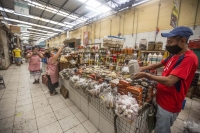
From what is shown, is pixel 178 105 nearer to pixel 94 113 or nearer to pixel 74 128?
pixel 94 113

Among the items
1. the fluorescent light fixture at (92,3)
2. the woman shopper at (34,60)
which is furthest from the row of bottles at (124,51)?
the fluorescent light fixture at (92,3)

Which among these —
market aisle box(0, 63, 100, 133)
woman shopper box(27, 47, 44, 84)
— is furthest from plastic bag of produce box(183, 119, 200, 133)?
woman shopper box(27, 47, 44, 84)

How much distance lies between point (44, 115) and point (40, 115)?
0.33ft

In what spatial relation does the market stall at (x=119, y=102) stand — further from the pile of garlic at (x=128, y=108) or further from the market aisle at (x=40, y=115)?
the market aisle at (x=40, y=115)

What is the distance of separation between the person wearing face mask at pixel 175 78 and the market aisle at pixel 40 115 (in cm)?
140

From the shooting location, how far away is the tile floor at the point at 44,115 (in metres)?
2.04

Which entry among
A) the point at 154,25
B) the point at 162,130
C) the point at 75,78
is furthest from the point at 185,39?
the point at 154,25

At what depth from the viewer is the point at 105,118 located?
1.78 metres

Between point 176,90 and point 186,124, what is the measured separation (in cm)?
154

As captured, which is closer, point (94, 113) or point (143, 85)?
point (143, 85)

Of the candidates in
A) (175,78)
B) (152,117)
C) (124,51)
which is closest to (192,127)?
(152,117)

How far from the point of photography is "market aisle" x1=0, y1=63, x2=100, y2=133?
2027 millimetres

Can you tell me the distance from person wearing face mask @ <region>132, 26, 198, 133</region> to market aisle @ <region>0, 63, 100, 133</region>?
1405 millimetres

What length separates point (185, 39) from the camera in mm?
1105
